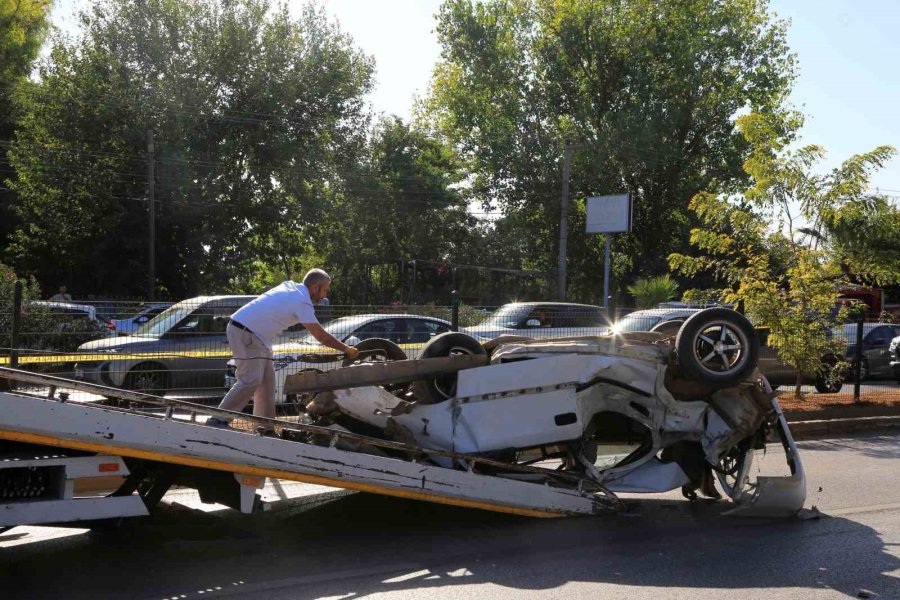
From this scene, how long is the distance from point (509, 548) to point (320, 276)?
267 centimetres

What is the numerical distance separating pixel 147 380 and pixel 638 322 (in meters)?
8.36

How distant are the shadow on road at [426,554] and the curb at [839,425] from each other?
17.1ft

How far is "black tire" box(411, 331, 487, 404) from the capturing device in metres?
6.78

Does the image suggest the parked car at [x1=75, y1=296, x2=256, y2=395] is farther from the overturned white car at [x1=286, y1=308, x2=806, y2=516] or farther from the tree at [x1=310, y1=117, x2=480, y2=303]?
the tree at [x1=310, y1=117, x2=480, y2=303]

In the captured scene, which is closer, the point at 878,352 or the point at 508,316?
the point at 508,316

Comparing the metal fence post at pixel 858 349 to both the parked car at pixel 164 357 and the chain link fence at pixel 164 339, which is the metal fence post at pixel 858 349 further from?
the parked car at pixel 164 357

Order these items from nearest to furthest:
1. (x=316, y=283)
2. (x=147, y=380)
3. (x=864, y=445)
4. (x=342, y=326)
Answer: (x=316, y=283) → (x=147, y=380) → (x=864, y=445) → (x=342, y=326)

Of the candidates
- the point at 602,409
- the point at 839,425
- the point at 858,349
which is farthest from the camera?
the point at 858,349

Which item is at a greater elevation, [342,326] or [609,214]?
[609,214]

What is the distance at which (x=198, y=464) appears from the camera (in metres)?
5.10

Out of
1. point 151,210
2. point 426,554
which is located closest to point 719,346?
point 426,554

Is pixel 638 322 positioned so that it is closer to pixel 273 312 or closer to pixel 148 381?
pixel 148 381

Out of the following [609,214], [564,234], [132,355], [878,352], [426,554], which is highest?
[609,214]

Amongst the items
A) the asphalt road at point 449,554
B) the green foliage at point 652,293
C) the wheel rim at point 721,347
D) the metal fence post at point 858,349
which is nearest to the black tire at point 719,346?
the wheel rim at point 721,347
